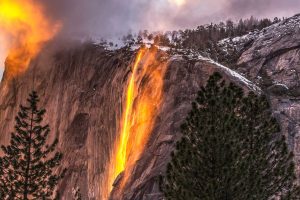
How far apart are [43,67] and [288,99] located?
42705mm

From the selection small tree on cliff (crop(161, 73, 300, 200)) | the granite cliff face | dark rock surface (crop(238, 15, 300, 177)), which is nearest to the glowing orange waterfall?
the granite cliff face

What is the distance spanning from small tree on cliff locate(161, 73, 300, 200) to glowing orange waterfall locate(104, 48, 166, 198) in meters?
30.3

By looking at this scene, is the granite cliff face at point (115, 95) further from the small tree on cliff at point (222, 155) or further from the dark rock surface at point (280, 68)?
the small tree on cliff at point (222, 155)

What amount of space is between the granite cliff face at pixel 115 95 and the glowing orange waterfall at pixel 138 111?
2.82 ft

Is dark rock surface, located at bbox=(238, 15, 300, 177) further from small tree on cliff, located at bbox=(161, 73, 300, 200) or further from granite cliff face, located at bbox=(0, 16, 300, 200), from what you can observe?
small tree on cliff, located at bbox=(161, 73, 300, 200)

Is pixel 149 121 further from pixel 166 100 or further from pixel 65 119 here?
pixel 65 119

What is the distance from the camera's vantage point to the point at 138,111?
66.8m

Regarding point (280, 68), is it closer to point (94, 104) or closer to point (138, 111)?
point (138, 111)

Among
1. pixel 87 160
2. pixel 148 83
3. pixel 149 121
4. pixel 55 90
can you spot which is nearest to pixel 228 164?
pixel 149 121

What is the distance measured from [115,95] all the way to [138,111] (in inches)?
373

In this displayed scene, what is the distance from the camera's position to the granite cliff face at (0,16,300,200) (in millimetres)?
58906

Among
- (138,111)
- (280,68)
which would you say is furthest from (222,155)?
(280,68)

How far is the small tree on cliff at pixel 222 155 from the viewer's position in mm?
28156

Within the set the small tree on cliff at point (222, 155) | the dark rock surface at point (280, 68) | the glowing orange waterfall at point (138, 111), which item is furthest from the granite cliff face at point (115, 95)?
the small tree on cliff at point (222, 155)
